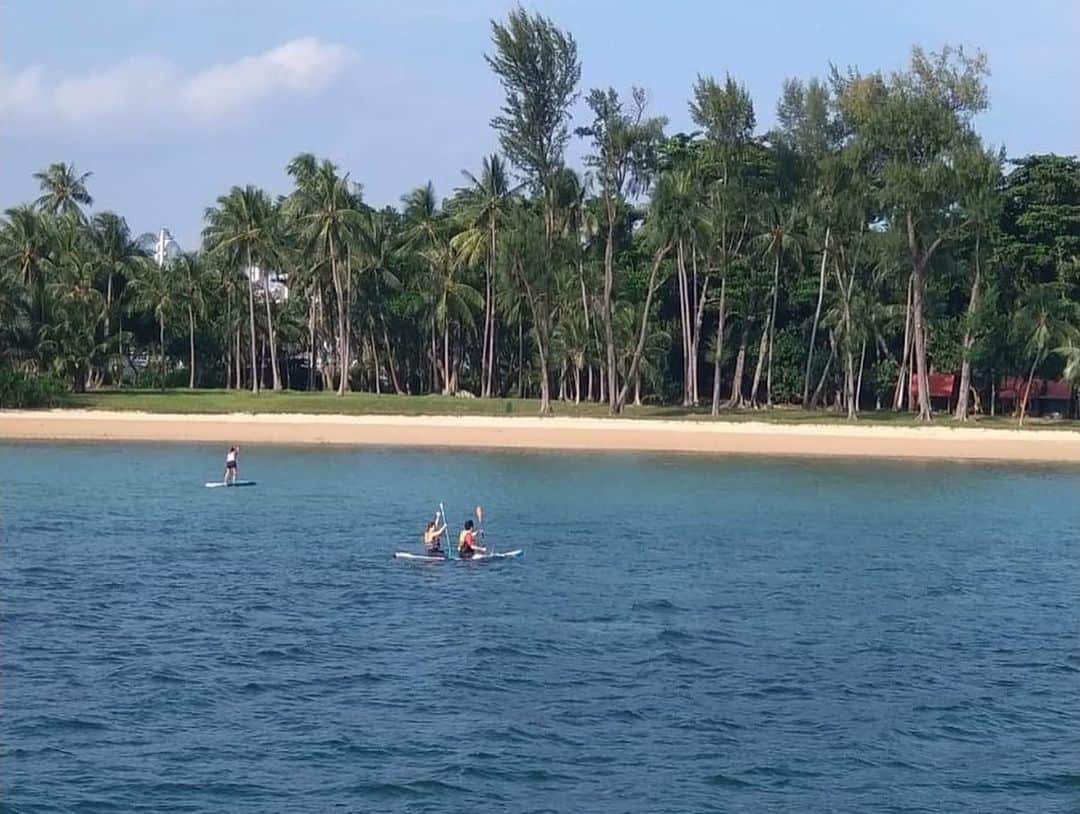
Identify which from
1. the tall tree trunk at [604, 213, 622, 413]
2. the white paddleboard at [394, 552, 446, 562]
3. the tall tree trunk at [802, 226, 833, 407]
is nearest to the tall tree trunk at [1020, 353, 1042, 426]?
the tall tree trunk at [802, 226, 833, 407]

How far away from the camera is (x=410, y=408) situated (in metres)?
Answer: 77.8

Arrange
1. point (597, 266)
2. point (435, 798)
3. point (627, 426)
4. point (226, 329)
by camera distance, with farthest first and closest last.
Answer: point (226, 329) → point (597, 266) → point (627, 426) → point (435, 798)

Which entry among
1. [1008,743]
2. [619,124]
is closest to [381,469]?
[619,124]

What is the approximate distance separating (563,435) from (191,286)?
33447mm

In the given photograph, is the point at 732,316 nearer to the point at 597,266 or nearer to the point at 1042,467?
the point at 597,266

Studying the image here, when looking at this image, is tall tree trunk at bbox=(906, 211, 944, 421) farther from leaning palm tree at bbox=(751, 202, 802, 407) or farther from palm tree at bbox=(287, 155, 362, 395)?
palm tree at bbox=(287, 155, 362, 395)

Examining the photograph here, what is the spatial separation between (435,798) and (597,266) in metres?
68.0

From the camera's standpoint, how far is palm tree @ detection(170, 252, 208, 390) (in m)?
91.1

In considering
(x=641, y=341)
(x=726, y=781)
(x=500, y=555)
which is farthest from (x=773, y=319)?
(x=726, y=781)

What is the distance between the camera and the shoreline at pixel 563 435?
2613 inches

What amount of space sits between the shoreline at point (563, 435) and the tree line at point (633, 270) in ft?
20.5

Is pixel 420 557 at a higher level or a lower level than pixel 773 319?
lower

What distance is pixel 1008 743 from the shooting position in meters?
19.5

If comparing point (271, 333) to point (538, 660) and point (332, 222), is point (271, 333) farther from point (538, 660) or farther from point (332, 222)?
point (538, 660)
